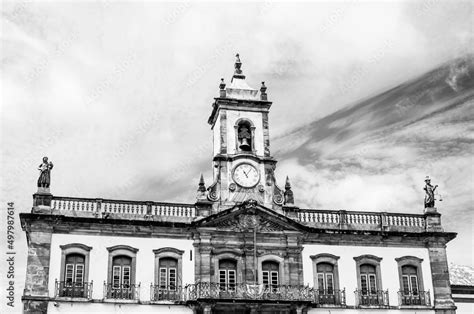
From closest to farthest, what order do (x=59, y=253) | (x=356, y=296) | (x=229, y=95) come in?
(x=59, y=253), (x=356, y=296), (x=229, y=95)

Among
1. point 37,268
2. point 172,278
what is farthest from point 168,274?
point 37,268

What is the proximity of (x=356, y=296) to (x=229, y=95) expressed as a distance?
12198 mm

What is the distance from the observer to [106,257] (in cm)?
3138

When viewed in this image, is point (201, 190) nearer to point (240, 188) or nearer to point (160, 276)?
point (240, 188)

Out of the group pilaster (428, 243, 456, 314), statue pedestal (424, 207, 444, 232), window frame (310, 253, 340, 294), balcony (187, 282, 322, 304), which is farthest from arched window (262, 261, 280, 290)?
statue pedestal (424, 207, 444, 232)

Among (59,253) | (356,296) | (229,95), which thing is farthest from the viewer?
(229,95)

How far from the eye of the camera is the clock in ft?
113

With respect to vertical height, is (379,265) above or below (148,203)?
below

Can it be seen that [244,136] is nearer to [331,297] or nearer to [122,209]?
[122,209]

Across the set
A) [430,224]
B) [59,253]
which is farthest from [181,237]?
[430,224]

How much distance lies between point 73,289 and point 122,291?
2175 millimetres

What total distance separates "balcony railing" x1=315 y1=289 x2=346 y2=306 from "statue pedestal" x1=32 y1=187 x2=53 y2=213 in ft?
43.8

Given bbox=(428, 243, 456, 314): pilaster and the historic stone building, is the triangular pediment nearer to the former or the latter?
the historic stone building

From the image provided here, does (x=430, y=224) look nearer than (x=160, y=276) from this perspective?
No
